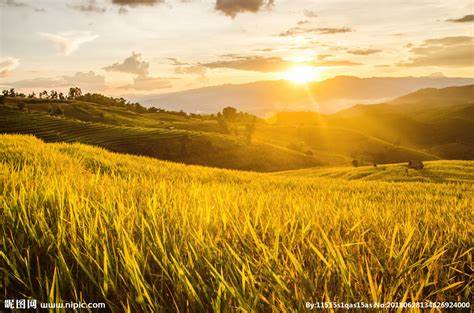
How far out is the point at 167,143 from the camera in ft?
371

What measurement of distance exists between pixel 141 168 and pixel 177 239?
11304 mm

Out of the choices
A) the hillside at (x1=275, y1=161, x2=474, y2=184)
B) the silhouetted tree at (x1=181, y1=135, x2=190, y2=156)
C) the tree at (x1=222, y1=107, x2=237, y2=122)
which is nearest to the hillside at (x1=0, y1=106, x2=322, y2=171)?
the silhouetted tree at (x1=181, y1=135, x2=190, y2=156)

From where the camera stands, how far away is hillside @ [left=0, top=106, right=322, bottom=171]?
10712 cm

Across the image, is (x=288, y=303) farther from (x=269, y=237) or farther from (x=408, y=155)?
(x=408, y=155)

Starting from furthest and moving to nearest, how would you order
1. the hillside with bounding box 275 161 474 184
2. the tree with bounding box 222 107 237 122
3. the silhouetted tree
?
the tree with bounding box 222 107 237 122, the silhouetted tree, the hillside with bounding box 275 161 474 184

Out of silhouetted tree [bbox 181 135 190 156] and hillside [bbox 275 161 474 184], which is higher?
hillside [bbox 275 161 474 184]

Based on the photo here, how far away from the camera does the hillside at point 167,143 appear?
107 meters

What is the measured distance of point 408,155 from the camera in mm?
178375

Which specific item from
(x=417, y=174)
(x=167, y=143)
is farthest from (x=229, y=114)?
(x=417, y=174)

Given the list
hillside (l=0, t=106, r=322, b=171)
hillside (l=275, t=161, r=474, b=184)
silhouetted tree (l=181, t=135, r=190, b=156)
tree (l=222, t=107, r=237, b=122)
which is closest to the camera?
hillside (l=275, t=161, r=474, b=184)

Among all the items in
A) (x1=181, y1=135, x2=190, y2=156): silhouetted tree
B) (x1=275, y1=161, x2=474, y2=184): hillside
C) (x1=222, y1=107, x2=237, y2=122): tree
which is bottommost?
(x1=181, y1=135, x2=190, y2=156): silhouetted tree

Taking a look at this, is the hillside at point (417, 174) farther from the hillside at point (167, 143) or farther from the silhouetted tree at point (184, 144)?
the silhouetted tree at point (184, 144)

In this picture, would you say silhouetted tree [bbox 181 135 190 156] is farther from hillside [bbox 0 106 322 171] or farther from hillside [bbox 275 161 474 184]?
hillside [bbox 275 161 474 184]

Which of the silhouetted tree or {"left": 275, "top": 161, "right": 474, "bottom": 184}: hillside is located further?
A: the silhouetted tree
